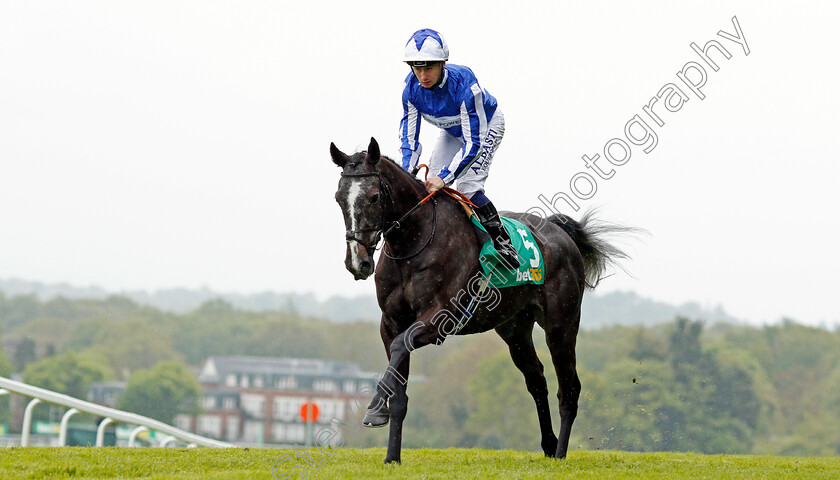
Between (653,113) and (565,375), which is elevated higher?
(653,113)

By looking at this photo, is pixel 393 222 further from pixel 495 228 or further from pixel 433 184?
pixel 495 228

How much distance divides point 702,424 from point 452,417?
19.3 m

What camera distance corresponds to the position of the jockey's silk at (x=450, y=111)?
22.6 feet

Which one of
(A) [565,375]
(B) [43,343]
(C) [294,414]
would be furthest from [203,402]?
(A) [565,375]

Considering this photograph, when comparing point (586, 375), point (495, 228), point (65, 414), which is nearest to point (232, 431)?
point (586, 375)

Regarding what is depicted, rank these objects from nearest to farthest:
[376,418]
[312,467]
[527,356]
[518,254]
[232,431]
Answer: [376,418] < [312,467] < [518,254] < [527,356] < [232,431]

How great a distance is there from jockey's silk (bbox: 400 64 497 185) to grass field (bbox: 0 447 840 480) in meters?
2.26

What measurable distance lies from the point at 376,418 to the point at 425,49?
271 centimetres

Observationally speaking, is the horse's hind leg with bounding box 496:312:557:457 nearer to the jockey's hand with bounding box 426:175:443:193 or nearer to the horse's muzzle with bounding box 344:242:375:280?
the jockey's hand with bounding box 426:175:443:193

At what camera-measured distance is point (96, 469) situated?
5938 millimetres

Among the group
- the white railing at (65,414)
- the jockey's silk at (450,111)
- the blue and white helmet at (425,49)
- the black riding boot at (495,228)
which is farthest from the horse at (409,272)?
the white railing at (65,414)

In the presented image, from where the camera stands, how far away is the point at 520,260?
291 inches

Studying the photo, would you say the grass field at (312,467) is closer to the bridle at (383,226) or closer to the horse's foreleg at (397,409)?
the horse's foreleg at (397,409)

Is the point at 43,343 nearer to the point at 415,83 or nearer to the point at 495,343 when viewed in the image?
the point at 495,343
